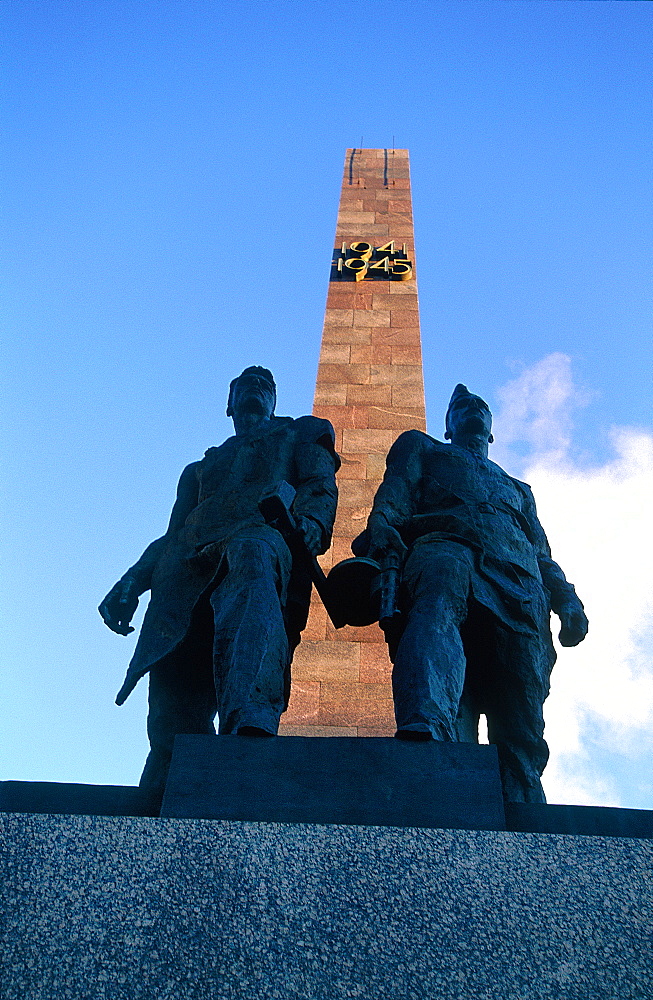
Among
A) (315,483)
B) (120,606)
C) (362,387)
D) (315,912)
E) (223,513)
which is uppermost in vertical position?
(362,387)

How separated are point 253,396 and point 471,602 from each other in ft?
6.76

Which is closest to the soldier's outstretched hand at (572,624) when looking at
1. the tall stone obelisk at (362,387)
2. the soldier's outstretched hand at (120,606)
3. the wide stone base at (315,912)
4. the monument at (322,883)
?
the monument at (322,883)

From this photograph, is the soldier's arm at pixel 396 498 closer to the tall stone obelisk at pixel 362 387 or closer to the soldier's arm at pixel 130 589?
the soldier's arm at pixel 130 589

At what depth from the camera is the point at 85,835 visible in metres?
→ 2.93

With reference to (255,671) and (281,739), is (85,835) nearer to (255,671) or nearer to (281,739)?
(281,739)

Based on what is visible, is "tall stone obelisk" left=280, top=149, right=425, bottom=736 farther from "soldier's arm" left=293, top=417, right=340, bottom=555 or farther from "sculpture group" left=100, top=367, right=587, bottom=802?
"soldier's arm" left=293, top=417, right=340, bottom=555

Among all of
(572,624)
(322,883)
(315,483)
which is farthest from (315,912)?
(572,624)

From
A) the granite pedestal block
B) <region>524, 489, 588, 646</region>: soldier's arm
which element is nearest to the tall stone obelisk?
<region>524, 489, 588, 646</region>: soldier's arm

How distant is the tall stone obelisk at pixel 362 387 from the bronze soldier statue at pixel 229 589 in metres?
2.15

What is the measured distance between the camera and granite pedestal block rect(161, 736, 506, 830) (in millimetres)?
3250

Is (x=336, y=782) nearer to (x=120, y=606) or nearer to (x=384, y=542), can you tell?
(x=384, y=542)

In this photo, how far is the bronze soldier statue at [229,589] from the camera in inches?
163

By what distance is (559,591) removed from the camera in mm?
5469

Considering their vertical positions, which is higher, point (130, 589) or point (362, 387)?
point (362, 387)
